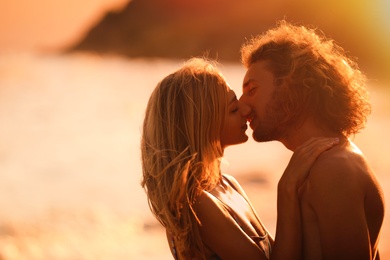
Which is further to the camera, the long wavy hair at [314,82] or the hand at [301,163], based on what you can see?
the long wavy hair at [314,82]

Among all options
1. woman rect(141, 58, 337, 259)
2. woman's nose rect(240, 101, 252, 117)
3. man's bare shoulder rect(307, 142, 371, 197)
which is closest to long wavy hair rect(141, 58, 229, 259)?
woman rect(141, 58, 337, 259)

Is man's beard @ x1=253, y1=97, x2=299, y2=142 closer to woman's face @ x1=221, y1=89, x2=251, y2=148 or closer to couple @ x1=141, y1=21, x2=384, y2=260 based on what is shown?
couple @ x1=141, y1=21, x2=384, y2=260

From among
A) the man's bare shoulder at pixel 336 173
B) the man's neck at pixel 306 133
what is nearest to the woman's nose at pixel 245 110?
the man's neck at pixel 306 133

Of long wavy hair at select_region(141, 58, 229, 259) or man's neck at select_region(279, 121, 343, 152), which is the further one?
man's neck at select_region(279, 121, 343, 152)

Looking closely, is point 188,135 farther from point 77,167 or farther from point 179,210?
point 77,167

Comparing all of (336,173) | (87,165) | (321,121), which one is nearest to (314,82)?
(321,121)

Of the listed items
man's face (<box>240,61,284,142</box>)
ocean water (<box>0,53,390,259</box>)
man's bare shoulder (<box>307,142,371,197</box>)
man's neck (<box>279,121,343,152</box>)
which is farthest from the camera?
ocean water (<box>0,53,390,259</box>)

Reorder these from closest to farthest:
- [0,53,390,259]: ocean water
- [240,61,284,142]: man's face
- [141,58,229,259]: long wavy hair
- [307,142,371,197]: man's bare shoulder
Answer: [307,142,371,197]: man's bare shoulder < [141,58,229,259]: long wavy hair < [240,61,284,142]: man's face < [0,53,390,259]: ocean water

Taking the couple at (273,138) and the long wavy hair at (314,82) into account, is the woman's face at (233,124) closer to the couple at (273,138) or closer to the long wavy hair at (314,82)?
the couple at (273,138)

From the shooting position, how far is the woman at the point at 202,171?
3.25 meters

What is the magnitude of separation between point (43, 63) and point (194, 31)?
250 inches

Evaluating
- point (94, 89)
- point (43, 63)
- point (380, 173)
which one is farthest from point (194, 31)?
point (380, 173)

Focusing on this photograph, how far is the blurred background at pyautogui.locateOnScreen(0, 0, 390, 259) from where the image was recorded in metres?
11.9

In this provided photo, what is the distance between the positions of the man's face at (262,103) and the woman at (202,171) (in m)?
0.07
